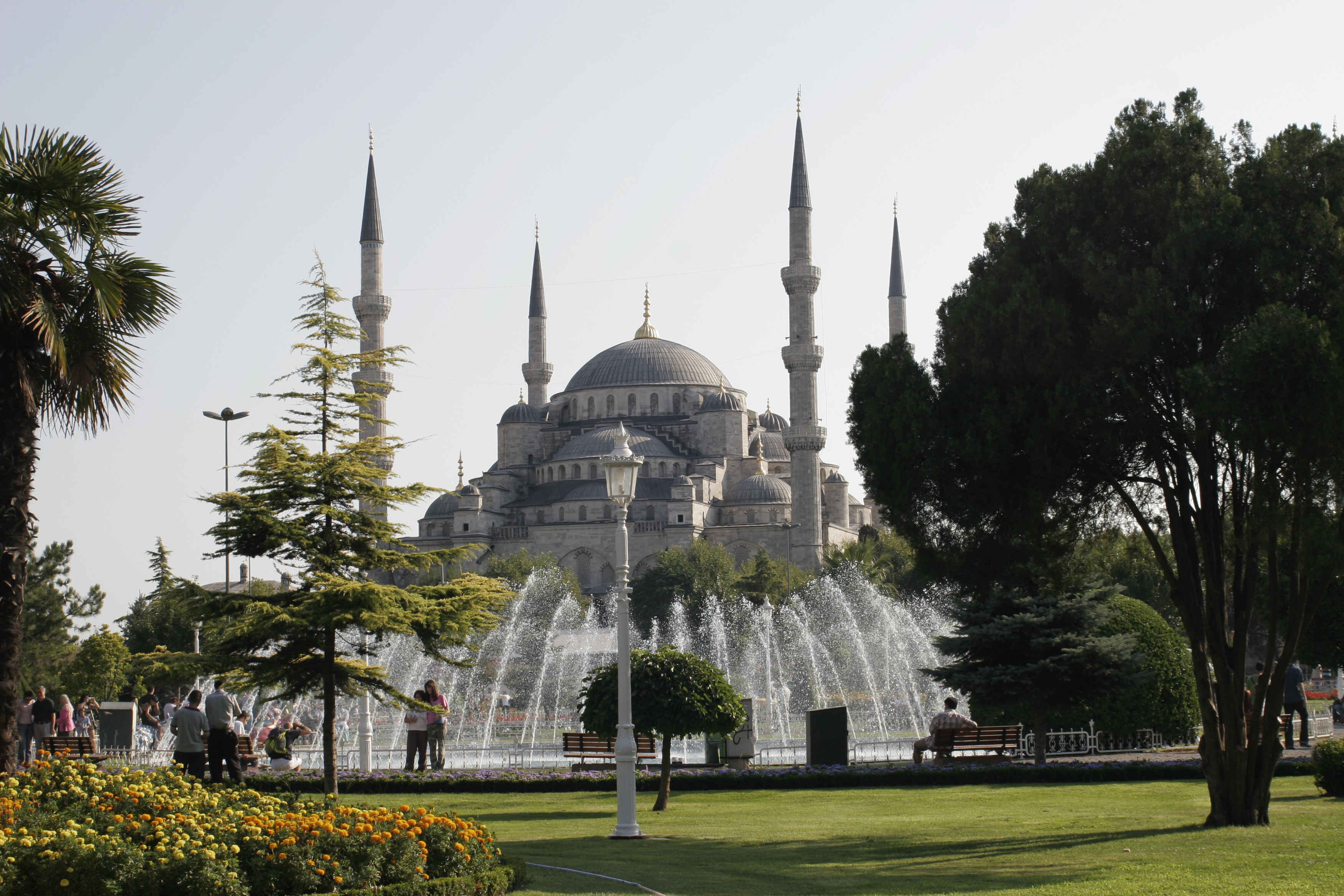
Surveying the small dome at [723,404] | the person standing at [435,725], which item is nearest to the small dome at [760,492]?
the small dome at [723,404]

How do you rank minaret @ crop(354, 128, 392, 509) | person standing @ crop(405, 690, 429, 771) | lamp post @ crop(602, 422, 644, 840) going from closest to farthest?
lamp post @ crop(602, 422, 644, 840)
person standing @ crop(405, 690, 429, 771)
minaret @ crop(354, 128, 392, 509)

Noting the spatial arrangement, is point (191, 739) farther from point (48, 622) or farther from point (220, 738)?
point (48, 622)

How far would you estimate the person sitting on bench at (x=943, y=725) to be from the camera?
16469mm

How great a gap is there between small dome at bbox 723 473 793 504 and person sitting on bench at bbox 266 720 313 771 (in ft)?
166

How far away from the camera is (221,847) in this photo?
7070mm

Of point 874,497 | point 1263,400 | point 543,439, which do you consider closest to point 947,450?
point 874,497

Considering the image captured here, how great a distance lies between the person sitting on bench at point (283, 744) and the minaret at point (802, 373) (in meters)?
Result: 39.9

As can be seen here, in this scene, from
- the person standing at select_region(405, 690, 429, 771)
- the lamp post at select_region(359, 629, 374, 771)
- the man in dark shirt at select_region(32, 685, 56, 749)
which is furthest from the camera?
the man in dark shirt at select_region(32, 685, 56, 749)

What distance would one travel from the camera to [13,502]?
9602 millimetres

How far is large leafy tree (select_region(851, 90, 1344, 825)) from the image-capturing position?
975 centimetres

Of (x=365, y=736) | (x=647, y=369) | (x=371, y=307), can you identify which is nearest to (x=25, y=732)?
(x=365, y=736)

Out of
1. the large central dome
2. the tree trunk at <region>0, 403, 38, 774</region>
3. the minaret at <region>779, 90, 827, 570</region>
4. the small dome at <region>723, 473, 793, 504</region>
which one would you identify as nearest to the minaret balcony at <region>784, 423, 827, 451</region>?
A: the minaret at <region>779, 90, 827, 570</region>

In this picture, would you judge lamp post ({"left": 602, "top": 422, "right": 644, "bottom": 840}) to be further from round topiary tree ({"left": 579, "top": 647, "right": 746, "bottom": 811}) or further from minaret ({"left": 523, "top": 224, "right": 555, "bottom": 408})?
minaret ({"left": 523, "top": 224, "right": 555, "bottom": 408})

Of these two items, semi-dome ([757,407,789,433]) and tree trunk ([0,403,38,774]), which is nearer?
tree trunk ([0,403,38,774])
